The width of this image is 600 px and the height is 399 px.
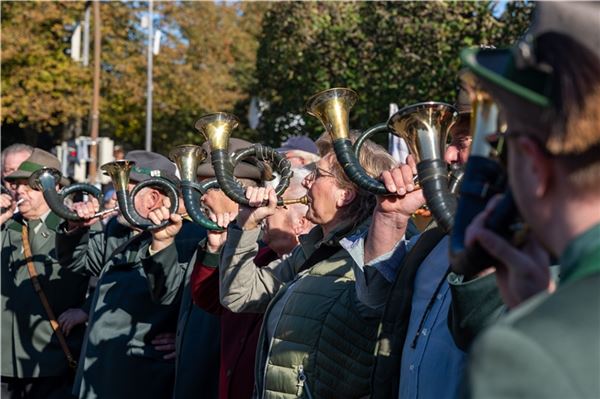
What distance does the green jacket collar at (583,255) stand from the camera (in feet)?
5.43

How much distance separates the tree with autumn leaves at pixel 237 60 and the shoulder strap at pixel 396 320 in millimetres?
12177

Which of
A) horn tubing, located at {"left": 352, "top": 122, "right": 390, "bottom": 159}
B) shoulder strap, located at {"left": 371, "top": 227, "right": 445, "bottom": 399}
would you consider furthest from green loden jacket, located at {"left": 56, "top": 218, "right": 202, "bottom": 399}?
shoulder strap, located at {"left": 371, "top": 227, "right": 445, "bottom": 399}

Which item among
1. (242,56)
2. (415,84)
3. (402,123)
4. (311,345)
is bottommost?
(311,345)

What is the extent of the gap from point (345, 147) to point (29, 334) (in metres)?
4.06

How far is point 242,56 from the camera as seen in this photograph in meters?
42.2

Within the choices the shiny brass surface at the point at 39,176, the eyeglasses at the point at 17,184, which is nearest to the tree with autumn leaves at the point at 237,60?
the eyeglasses at the point at 17,184

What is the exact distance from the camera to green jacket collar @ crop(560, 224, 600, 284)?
166 cm

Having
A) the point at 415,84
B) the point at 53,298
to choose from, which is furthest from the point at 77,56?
the point at 53,298

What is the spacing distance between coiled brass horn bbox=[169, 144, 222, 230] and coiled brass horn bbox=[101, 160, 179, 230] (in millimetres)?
220

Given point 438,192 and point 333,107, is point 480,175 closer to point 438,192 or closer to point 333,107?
point 438,192

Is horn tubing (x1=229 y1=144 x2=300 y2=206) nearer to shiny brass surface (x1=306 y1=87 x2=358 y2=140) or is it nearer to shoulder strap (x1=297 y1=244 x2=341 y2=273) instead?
shoulder strap (x1=297 y1=244 x2=341 y2=273)

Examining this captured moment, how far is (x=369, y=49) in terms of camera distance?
18.0 metres

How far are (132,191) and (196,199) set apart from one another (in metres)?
0.66

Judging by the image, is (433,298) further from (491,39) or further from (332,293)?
(491,39)
